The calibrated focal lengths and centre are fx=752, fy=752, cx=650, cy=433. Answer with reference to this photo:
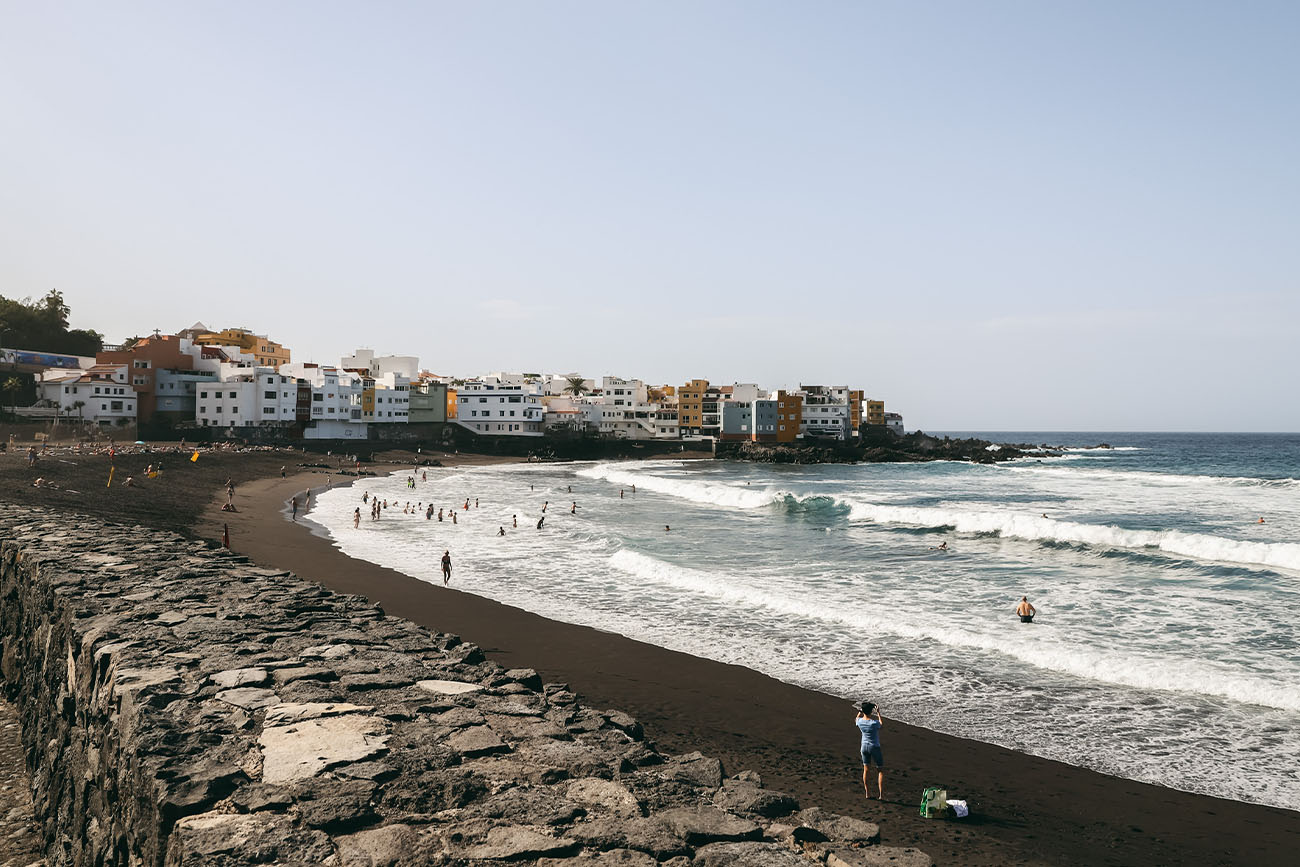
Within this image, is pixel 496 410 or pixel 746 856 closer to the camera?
pixel 746 856

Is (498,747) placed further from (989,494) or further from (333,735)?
(989,494)

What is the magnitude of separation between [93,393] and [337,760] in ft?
262

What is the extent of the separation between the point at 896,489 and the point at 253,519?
4481cm

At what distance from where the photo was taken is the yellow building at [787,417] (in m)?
106

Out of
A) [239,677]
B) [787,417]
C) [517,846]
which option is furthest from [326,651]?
[787,417]

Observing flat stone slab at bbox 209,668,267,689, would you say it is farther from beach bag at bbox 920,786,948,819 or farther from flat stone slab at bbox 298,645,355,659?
beach bag at bbox 920,786,948,819

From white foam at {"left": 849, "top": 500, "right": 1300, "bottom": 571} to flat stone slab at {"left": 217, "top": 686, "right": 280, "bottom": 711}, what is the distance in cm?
3327

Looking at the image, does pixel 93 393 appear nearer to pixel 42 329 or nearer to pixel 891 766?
pixel 42 329

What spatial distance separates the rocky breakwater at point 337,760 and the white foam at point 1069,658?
1209 cm

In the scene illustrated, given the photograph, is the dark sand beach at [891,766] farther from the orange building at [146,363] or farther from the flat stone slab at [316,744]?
the orange building at [146,363]

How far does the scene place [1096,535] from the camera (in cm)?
3266

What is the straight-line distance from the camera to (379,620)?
8844 mm

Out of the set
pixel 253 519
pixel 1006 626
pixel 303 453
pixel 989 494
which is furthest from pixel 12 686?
pixel 303 453

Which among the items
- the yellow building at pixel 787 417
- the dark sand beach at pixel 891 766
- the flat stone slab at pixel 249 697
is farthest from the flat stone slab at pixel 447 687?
the yellow building at pixel 787 417
